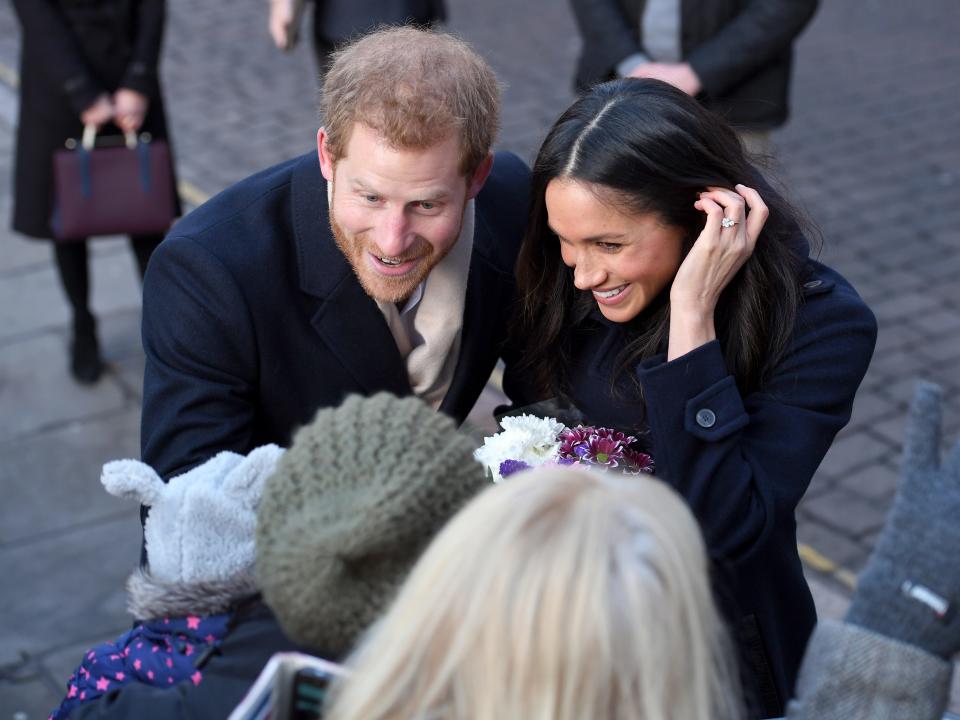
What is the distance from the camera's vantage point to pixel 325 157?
100 inches

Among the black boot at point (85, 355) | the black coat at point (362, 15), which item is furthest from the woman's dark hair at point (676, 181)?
the black boot at point (85, 355)

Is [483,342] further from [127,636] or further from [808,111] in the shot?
[808,111]

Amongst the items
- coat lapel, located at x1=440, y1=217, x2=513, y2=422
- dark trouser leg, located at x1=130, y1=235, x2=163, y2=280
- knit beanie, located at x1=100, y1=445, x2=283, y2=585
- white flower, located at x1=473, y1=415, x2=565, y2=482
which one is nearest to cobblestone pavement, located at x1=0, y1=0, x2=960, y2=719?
dark trouser leg, located at x1=130, y1=235, x2=163, y2=280

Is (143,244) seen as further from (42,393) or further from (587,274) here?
(587,274)

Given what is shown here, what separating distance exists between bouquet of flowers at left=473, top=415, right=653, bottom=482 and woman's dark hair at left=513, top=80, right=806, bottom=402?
8.2 inches

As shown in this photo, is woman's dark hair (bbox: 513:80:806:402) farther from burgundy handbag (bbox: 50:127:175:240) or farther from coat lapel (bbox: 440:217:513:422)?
burgundy handbag (bbox: 50:127:175:240)

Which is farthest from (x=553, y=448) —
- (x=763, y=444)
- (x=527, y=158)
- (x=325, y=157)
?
(x=527, y=158)

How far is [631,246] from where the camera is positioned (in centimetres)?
243

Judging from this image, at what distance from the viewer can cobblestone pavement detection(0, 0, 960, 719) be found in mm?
4273

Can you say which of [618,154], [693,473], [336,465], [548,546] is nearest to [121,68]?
[618,154]

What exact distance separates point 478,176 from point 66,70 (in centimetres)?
288

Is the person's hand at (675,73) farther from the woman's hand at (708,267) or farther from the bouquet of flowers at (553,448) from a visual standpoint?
the bouquet of flowers at (553,448)

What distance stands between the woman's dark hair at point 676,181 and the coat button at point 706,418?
16 centimetres

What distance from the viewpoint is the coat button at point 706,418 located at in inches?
90.0
